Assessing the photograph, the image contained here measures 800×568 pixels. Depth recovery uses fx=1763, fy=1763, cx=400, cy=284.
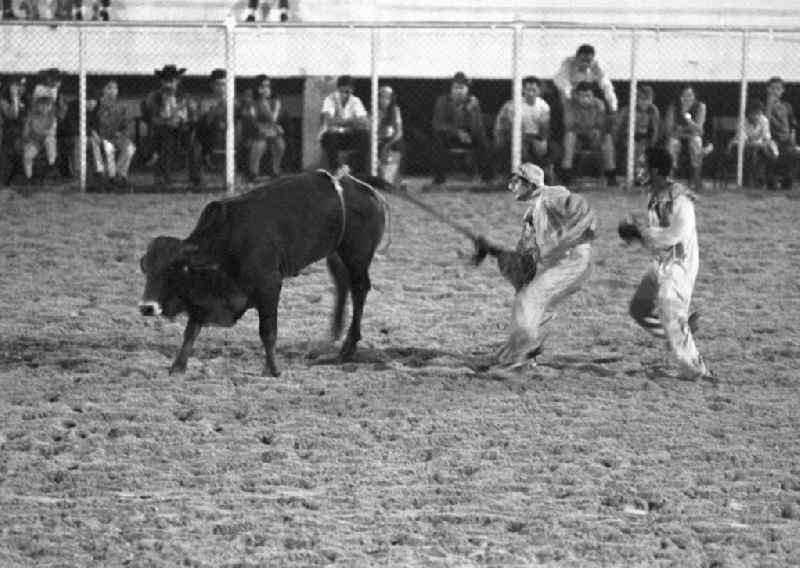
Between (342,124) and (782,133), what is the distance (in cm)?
549

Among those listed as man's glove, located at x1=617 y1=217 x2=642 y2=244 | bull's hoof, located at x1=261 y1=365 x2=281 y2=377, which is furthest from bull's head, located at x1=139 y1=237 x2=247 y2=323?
man's glove, located at x1=617 y1=217 x2=642 y2=244

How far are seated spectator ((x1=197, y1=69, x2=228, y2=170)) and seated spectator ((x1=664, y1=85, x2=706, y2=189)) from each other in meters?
5.43

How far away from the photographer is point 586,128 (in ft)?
69.8

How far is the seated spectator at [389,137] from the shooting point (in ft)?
68.8

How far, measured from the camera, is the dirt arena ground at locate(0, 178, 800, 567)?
701 cm

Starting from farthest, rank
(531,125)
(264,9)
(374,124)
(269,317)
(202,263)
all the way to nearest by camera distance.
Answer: (264,9) → (531,125) → (374,124) → (269,317) → (202,263)

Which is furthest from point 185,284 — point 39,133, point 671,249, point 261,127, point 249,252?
point 261,127

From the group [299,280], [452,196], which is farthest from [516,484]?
[452,196]

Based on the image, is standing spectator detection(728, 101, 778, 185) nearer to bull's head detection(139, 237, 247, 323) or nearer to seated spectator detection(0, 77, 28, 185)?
seated spectator detection(0, 77, 28, 185)

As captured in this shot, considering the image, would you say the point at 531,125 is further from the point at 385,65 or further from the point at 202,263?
the point at 202,263

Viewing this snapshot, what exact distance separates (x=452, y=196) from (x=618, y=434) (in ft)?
37.8

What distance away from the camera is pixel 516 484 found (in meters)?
7.88

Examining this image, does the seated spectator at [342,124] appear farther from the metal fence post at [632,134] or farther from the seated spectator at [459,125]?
the metal fence post at [632,134]

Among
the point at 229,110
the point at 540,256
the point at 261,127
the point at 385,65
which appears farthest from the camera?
the point at 385,65
